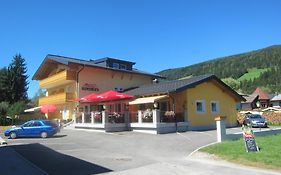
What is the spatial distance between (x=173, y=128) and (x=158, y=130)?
5.44 ft

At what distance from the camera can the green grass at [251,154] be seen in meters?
14.5

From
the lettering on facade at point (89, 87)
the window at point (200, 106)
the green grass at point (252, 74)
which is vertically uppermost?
the green grass at point (252, 74)

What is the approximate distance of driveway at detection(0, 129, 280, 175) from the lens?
1374 cm

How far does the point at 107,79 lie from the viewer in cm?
4250

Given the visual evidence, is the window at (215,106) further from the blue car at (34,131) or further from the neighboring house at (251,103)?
the neighboring house at (251,103)

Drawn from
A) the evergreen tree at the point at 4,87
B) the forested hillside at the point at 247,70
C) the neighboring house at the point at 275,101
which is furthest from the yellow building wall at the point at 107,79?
the forested hillside at the point at 247,70

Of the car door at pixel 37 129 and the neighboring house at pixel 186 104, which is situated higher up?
the neighboring house at pixel 186 104

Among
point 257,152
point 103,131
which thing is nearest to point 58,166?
point 257,152

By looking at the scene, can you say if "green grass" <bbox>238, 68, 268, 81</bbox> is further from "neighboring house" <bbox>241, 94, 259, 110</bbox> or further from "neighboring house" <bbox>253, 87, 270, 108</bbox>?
"neighboring house" <bbox>241, 94, 259, 110</bbox>

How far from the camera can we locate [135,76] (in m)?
45.4

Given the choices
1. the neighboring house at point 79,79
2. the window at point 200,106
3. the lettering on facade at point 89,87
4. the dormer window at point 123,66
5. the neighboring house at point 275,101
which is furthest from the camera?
the neighboring house at point 275,101

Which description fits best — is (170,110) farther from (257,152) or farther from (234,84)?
(234,84)

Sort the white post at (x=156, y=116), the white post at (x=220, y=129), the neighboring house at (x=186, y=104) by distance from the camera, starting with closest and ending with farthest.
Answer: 1. the white post at (x=220, y=129)
2. the white post at (x=156, y=116)
3. the neighboring house at (x=186, y=104)

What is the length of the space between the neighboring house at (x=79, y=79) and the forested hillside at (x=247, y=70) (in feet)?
261
